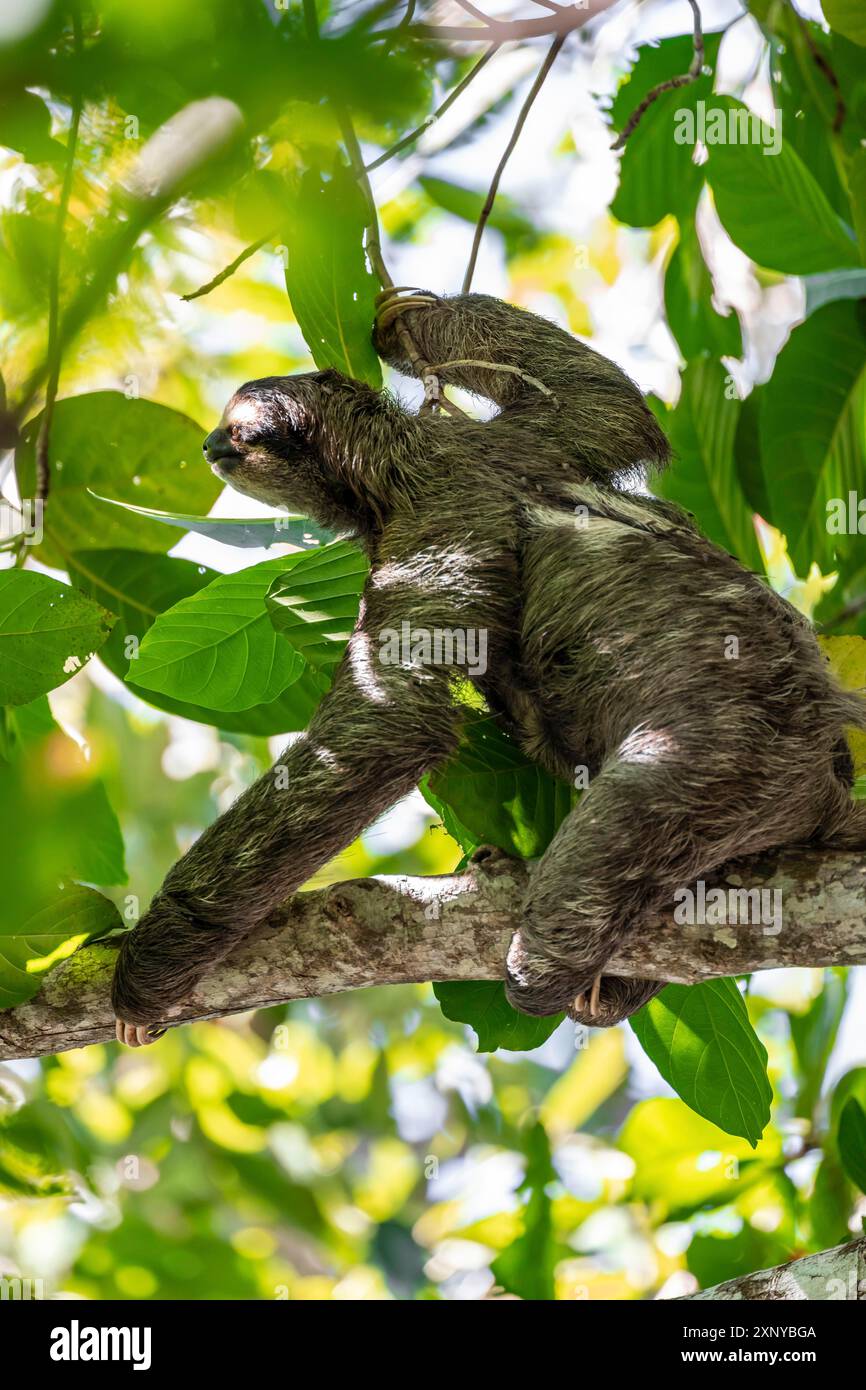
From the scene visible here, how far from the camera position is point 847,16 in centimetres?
364

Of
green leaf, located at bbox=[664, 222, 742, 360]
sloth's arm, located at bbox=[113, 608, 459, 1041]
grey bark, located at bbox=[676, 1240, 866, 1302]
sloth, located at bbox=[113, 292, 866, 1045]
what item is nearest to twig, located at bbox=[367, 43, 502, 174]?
sloth, located at bbox=[113, 292, 866, 1045]

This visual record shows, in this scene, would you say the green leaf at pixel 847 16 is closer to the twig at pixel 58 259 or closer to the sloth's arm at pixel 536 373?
the sloth's arm at pixel 536 373

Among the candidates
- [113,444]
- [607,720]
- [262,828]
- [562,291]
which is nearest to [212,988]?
[262,828]

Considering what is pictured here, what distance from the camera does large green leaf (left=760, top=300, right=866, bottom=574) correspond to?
16.0 feet

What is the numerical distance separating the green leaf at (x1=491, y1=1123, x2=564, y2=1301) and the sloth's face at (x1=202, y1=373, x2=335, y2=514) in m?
3.08

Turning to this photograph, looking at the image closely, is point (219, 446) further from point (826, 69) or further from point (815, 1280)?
point (815, 1280)

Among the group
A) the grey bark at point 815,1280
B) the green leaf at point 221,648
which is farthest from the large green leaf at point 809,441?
the grey bark at point 815,1280

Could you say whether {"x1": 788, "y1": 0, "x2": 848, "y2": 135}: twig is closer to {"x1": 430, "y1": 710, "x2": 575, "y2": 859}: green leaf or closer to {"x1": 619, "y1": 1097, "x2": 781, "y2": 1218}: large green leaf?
{"x1": 430, "y1": 710, "x2": 575, "y2": 859}: green leaf

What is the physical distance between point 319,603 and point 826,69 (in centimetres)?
295

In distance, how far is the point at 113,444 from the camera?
429 centimetres

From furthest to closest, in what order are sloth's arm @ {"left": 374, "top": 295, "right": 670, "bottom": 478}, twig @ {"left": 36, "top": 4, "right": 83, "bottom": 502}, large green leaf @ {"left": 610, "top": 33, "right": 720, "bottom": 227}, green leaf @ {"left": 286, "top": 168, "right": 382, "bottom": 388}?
1. large green leaf @ {"left": 610, "top": 33, "right": 720, "bottom": 227}
2. sloth's arm @ {"left": 374, "top": 295, "right": 670, "bottom": 478}
3. green leaf @ {"left": 286, "top": 168, "right": 382, "bottom": 388}
4. twig @ {"left": 36, "top": 4, "right": 83, "bottom": 502}

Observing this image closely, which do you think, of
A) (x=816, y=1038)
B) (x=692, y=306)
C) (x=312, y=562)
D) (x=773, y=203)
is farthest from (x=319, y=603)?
A: (x=816, y=1038)

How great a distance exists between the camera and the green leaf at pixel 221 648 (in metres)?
3.80

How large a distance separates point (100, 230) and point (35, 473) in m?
2.57
